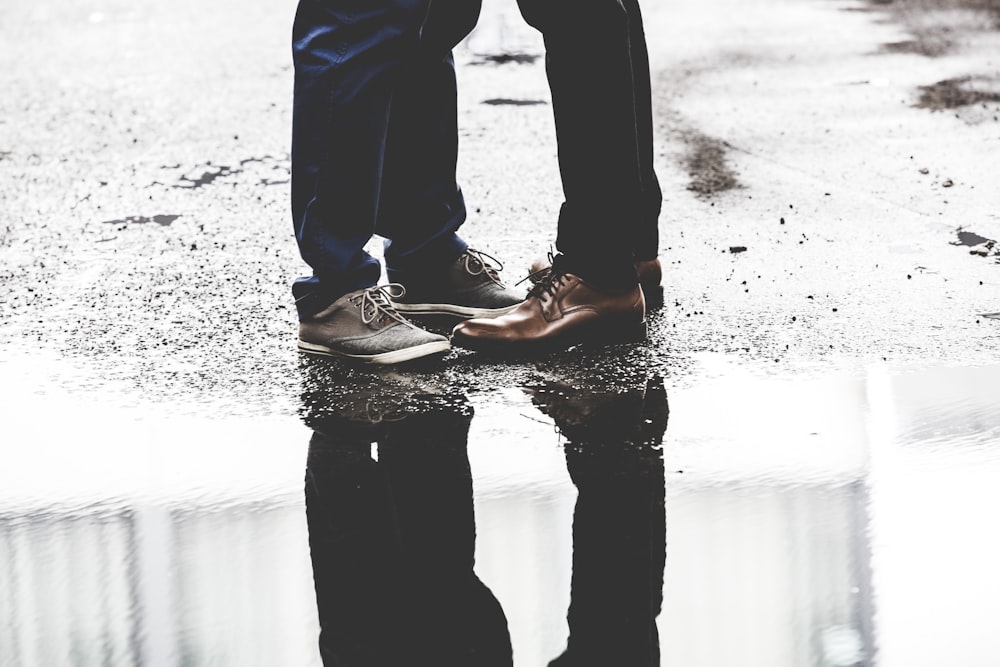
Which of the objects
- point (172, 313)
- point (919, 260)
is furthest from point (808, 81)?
point (172, 313)

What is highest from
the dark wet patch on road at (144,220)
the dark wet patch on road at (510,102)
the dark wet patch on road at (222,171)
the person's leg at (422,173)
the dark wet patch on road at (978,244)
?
the person's leg at (422,173)

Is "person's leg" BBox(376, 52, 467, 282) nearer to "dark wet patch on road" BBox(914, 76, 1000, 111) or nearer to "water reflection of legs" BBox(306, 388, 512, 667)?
"water reflection of legs" BBox(306, 388, 512, 667)

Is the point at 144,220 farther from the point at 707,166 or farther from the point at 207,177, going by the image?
the point at 707,166

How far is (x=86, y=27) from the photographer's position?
7.59 meters

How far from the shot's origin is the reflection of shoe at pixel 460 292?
324 cm

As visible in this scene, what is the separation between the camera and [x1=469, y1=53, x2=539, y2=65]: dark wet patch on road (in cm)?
631

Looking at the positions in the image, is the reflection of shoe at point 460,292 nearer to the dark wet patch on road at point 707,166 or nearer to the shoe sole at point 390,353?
the shoe sole at point 390,353

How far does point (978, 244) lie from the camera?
11.7 ft

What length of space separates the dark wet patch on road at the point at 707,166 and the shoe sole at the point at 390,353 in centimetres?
156

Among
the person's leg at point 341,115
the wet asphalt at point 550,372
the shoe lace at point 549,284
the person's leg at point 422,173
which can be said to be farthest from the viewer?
the person's leg at point 422,173

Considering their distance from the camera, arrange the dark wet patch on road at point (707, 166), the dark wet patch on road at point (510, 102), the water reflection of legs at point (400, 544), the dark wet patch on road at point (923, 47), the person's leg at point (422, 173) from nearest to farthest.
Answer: the water reflection of legs at point (400, 544) → the person's leg at point (422, 173) → the dark wet patch on road at point (707, 166) → the dark wet patch on road at point (510, 102) → the dark wet patch on road at point (923, 47)

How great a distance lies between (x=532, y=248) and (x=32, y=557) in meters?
1.94

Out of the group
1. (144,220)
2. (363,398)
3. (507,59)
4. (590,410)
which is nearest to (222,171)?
(144,220)

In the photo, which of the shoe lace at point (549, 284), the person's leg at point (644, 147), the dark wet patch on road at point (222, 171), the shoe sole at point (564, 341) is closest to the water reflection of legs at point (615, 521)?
the shoe sole at point (564, 341)
